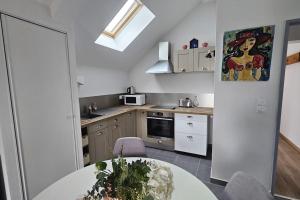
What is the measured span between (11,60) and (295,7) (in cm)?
277

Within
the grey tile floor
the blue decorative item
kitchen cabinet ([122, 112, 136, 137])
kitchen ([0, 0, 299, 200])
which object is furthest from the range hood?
the grey tile floor

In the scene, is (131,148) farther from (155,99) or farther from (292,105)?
(292,105)

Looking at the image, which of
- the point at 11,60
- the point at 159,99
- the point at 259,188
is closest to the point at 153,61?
the point at 159,99

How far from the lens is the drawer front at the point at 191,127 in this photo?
278cm

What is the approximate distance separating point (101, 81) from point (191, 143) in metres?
2.23

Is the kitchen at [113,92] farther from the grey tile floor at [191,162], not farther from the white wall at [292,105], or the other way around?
the white wall at [292,105]

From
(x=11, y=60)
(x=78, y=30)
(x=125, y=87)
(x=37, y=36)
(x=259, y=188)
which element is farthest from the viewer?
(x=125, y=87)

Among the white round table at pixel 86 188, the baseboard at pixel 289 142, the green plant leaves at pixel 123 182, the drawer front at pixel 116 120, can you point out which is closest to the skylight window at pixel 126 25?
the drawer front at pixel 116 120

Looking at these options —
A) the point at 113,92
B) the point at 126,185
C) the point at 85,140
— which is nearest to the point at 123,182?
the point at 126,185

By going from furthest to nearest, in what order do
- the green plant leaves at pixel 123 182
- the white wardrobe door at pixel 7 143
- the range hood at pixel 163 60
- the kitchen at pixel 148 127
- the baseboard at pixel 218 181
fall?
the range hood at pixel 163 60, the kitchen at pixel 148 127, the baseboard at pixel 218 181, the white wardrobe door at pixel 7 143, the green plant leaves at pixel 123 182

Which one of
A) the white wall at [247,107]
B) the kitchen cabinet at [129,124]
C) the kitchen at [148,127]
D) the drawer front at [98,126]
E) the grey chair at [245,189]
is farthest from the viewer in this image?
the kitchen cabinet at [129,124]

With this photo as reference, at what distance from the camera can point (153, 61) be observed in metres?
3.71

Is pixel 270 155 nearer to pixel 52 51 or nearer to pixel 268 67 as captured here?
pixel 268 67

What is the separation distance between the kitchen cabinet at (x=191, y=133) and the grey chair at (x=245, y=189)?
1.80m
